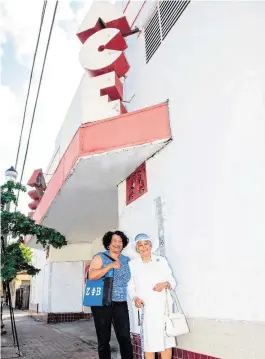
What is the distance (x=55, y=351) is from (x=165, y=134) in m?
4.40

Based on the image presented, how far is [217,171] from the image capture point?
11.0 feet

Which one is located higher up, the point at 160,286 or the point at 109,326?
the point at 160,286

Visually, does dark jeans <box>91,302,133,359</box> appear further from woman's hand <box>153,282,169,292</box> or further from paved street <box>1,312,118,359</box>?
paved street <box>1,312,118,359</box>

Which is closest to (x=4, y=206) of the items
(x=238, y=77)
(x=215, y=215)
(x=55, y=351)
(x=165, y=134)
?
(x=55, y=351)

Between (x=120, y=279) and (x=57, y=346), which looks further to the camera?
(x=57, y=346)

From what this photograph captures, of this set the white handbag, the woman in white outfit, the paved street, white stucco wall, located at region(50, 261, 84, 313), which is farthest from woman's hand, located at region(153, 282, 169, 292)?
white stucco wall, located at region(50, 261, 84, 313)

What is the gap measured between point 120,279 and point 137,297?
310mm

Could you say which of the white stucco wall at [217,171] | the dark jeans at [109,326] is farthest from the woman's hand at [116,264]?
the white stucco wall at [217,171]

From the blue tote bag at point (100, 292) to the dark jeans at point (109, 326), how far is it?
0.09m

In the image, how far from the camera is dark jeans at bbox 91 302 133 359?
10.6ft

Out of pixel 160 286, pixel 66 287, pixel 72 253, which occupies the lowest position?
pixel 66 287

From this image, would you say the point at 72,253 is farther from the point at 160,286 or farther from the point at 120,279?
the point at 160,286

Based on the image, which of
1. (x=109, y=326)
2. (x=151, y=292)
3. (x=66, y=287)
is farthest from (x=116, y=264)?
(x=66, y=287)

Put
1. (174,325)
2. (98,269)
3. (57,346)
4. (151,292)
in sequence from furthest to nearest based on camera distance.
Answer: (57,346), (98,269), (151,292), (174,325)
